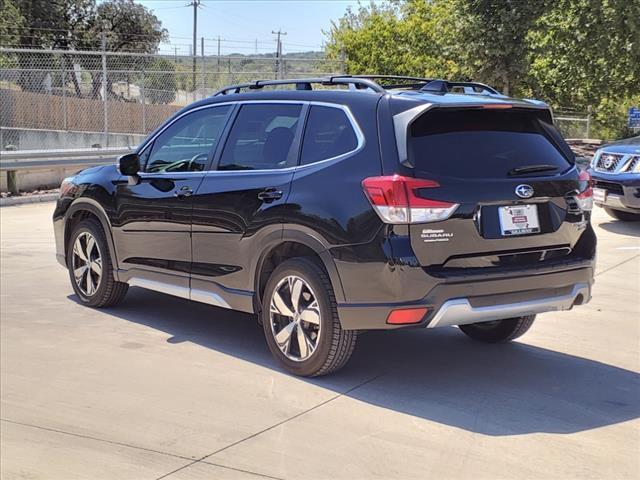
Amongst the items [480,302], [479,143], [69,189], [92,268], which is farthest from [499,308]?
[69,189]

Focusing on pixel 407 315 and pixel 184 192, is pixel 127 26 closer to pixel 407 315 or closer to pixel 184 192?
pixel 184 192

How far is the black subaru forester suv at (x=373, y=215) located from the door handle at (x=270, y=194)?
0.03 feet

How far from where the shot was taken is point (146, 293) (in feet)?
24.3

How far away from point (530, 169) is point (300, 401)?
6.59ft

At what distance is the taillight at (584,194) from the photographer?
4.87m

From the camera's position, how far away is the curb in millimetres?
13234

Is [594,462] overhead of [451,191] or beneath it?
beneath

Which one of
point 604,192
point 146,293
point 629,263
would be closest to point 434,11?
point 604,192

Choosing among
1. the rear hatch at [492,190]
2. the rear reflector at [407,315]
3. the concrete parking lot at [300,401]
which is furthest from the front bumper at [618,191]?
the rear reflector at [407,315]

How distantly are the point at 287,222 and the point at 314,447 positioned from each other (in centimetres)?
148

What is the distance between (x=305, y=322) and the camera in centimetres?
482

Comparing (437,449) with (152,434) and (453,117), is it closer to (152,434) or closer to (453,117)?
(152,434)

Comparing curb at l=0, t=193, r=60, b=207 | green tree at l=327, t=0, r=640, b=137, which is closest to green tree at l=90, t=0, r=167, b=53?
green tree at l=327, t=0, r=640, b=137

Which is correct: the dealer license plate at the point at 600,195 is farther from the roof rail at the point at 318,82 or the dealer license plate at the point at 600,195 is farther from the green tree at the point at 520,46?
the green tree at the point at 520,46
